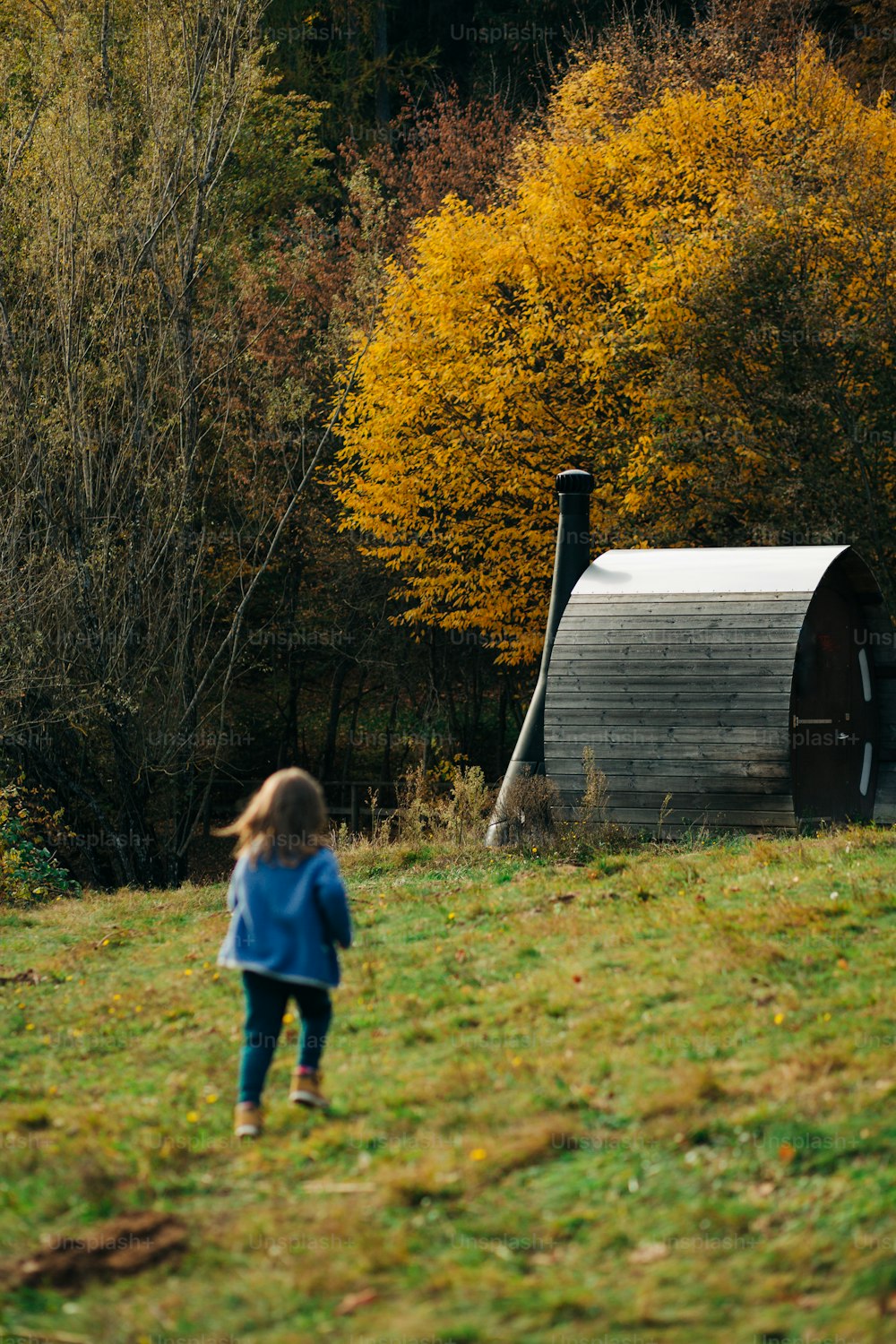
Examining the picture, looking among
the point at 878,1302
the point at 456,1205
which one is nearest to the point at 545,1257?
the point at 456,1205

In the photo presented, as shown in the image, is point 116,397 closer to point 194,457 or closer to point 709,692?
point 194,457

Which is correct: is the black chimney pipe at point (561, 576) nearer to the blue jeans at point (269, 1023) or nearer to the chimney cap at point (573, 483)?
the chimney cap at point (573, 483)

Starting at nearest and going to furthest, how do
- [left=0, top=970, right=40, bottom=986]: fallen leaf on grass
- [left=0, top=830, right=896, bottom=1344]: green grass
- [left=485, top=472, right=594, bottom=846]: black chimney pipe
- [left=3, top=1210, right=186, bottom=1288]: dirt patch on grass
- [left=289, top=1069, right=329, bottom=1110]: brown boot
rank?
[left=0, top=830, right=896, bottom=1344]: green grass → [left=3, top=1210, right=186, bottom=1288]: dirt patch on grass → [left=289, top=1069, right=329, bottom=1110]: brown boot → [left=0, top=970, right=40, bottom=986]: fallen leaf on grass → [left=485, top=472, right=594, bottom=846]: black chimney pipe

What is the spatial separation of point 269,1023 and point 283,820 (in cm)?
88

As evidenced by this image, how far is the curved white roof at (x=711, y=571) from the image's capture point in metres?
14.4

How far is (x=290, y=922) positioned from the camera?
6191 mm

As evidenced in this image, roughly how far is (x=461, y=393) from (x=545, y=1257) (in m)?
18.6

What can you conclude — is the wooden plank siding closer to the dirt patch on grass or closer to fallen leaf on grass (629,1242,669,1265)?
fallen leaf on grass (629,1242,669,1265)

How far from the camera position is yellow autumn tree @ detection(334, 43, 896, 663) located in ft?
64.9

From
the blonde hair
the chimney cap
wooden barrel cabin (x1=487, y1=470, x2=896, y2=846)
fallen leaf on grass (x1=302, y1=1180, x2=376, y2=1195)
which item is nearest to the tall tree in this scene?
the chimney cap

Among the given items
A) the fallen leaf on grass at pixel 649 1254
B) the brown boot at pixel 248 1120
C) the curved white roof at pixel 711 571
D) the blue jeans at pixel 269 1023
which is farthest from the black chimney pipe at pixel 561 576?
the fallen leaf on grass at pixel 649 1254

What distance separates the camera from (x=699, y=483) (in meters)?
20.5

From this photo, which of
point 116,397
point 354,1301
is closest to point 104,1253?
point 354,1301

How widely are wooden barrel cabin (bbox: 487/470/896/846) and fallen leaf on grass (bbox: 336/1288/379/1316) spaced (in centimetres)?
938
